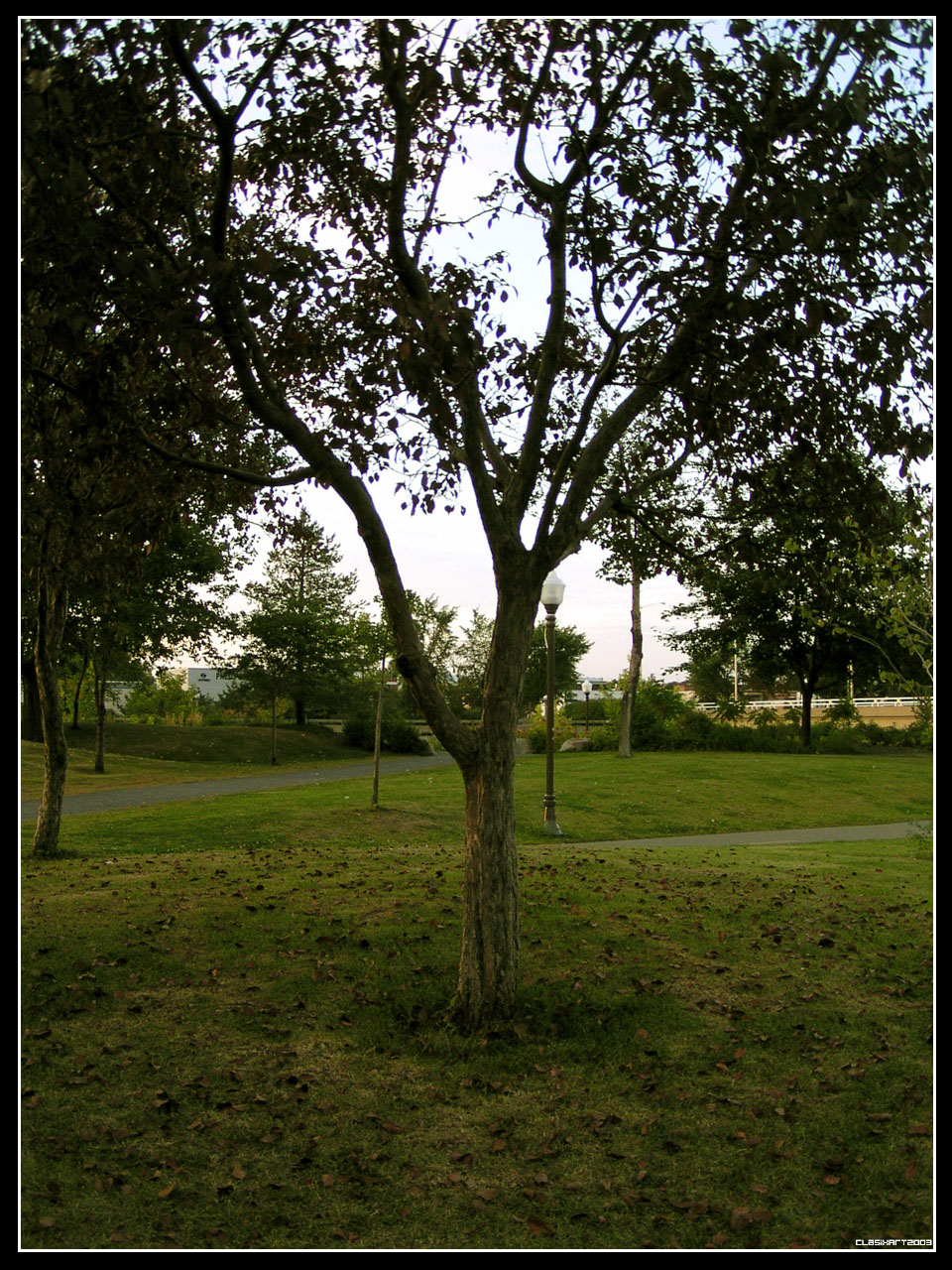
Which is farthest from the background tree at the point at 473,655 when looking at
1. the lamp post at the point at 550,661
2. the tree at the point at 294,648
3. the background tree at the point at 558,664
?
the lamp post at the point at 550,661

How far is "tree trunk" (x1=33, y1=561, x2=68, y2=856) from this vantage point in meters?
11.4

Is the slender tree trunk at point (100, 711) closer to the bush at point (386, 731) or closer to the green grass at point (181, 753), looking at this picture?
the green grass at point (181, 753)

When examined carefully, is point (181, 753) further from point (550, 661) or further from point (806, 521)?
point (806, 521)

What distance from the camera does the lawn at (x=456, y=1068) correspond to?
400 centimetres

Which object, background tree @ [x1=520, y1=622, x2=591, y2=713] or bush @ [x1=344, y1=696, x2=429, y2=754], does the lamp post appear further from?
background tree @ [x1=520, y1=622, x2=591, y2=713]

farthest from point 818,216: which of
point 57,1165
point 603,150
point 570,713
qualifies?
point 570,713

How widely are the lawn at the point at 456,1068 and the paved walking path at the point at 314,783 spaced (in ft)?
17.7

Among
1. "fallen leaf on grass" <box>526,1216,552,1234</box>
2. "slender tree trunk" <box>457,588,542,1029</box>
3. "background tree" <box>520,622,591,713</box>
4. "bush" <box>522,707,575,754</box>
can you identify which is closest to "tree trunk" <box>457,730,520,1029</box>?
"slender tree trunk" <box>457,588,542,1029</box>

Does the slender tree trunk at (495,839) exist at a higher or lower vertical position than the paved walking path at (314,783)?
higher

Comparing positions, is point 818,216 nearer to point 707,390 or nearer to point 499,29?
point 707,390

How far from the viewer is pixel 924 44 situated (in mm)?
4719

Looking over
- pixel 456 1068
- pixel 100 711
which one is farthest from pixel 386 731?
pixel 456 1068

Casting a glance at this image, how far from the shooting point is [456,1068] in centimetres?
530

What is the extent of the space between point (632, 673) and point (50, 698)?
2061 cm
